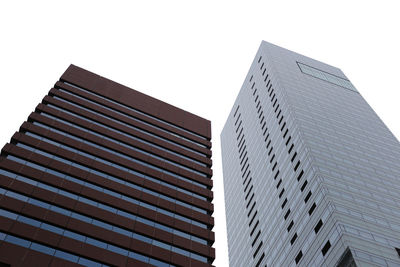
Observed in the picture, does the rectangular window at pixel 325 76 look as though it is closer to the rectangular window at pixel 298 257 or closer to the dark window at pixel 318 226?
the dark window at pixel 318 226

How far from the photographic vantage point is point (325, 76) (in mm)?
111125

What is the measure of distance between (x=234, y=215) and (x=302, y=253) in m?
37.5

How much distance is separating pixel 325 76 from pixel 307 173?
52.3 metres

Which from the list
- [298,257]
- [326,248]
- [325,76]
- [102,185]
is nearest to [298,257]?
[298,257]

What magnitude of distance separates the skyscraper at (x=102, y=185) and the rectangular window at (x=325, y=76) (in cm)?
4524

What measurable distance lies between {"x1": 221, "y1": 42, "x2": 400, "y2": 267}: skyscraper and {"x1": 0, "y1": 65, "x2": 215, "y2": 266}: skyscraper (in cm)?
1341

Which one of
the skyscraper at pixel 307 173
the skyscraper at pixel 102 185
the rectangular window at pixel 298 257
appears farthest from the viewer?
the rectangular window at pixel 298 257

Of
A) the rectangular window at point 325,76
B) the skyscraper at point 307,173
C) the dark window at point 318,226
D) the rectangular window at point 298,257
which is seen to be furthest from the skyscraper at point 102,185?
the rectangular window at point 325,76

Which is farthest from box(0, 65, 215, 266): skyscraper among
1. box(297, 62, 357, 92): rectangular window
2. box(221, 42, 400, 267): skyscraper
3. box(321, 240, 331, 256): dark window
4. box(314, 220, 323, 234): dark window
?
box(297, 62, 357, 92): rectangular window

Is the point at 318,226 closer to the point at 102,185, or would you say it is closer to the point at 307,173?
the point at 307,173

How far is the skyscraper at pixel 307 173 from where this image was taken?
177 ft

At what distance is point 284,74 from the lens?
101 m

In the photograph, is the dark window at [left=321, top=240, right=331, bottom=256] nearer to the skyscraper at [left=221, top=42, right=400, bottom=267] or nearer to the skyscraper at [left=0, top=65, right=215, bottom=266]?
the skyscraper at [left=221, top=42, right=400, bottom=267]

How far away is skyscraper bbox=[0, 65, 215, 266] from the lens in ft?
144
